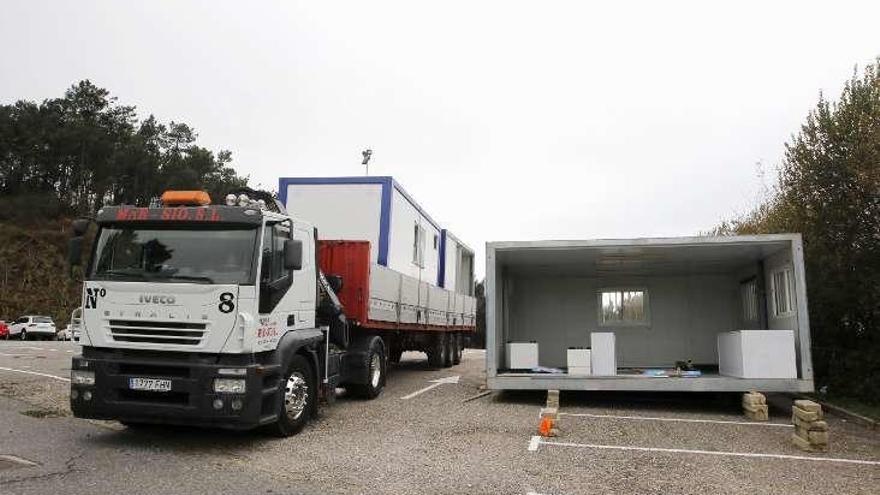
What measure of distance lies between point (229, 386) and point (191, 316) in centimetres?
82

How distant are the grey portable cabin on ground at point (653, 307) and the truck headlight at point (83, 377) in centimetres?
609

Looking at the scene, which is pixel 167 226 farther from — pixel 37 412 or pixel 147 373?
pixel 37 412

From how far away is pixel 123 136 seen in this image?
6575cm

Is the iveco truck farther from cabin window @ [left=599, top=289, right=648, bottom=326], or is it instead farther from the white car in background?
the white car in background

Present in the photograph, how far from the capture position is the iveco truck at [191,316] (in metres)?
7.03

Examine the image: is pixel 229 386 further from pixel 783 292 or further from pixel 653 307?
pixel 653 307

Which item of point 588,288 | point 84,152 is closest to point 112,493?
point 588,288

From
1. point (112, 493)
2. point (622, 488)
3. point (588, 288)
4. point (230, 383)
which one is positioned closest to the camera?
point (112, 493)

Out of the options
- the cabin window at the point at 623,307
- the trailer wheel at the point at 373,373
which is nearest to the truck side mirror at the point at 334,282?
the trailer wheel at the point at 373,373

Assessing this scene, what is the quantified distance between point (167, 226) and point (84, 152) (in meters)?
64.1

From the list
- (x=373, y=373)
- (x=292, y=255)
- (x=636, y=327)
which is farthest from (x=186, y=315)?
(x=636, y=327)

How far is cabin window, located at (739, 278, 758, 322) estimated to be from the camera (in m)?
13.9

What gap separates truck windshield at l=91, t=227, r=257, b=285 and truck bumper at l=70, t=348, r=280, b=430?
2.72 feet

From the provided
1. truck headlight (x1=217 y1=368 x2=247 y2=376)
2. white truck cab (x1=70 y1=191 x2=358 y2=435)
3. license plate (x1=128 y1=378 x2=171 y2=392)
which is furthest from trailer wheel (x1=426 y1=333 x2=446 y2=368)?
license plate (x1=128 y1=378 x2=171 y2=392)
